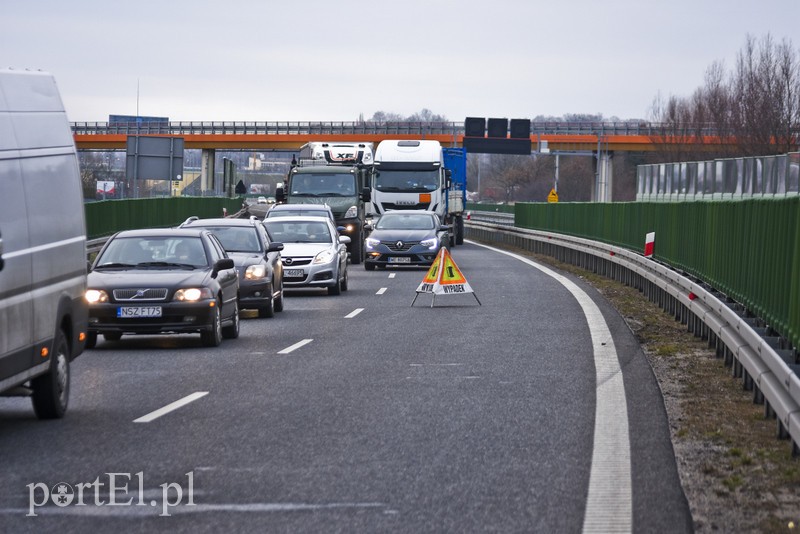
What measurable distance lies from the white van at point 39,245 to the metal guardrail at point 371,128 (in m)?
92.9

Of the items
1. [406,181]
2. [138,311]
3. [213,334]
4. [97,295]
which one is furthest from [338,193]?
[97,295]

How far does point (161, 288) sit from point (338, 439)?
7.42 meters

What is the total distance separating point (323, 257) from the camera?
26.4 metres

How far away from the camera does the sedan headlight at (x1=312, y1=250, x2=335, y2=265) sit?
26.3 metres

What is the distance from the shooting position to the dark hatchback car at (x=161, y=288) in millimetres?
16406

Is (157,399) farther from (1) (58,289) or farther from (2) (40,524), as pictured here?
(2) (40,524)

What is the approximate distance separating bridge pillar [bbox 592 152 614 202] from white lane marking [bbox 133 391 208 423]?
291 ft

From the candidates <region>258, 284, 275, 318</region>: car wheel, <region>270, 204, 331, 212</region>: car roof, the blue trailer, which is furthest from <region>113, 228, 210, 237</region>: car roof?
the blue trailer

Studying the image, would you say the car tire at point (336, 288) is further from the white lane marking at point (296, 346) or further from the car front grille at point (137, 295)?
the car front grille at point (137, 295)

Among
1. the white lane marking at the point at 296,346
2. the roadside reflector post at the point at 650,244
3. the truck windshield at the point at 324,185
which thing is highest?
the truck windshield at the point at 324,185

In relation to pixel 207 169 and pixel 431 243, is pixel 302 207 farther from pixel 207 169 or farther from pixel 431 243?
pixel 207 169

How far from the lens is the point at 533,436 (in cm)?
967

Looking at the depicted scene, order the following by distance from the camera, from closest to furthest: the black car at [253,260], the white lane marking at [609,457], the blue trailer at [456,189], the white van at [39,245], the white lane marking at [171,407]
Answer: the white lane marking at [609,457] < the white van at [39,245] < the white lane marking at [171,407] < the black car at [253,260] < the blue trailer at [456,189]

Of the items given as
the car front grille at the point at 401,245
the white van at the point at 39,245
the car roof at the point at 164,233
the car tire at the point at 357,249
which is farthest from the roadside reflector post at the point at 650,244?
the white van at the point at 39,245
